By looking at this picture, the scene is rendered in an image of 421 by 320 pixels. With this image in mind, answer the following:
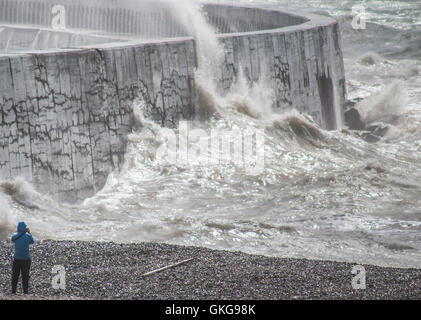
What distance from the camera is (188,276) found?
648 cm

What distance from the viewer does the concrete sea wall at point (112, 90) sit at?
922 centimetres

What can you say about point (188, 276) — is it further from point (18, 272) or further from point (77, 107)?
point (77, 107)

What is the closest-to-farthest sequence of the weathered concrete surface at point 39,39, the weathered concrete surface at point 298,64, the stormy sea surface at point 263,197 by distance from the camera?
1. the stormy sea surface at point 263,197
2. the weathered concrete surface at point 298,64
3. the weathered concrete surface at point 39,39

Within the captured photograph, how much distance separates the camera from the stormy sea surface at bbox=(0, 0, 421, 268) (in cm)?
821

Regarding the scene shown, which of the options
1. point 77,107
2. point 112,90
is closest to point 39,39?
point 112,90

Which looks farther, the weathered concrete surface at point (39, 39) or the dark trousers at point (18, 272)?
the weathered concrete surface at point (39, 39)

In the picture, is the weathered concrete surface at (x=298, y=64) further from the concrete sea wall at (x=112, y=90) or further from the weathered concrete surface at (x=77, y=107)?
the weathered concrete surface at (x=77, y=107)

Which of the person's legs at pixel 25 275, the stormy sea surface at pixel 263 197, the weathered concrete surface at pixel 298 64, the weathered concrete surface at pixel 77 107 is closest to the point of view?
the person's legs at pixel 25 275

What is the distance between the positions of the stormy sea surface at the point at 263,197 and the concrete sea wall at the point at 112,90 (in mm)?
222

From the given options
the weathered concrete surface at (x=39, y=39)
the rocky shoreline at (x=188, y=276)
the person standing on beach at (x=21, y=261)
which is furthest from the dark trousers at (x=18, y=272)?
the weathered concrete surface at (x=39, y=39)

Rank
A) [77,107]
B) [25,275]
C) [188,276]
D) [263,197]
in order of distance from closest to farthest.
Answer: [25,275], [188,276], [77,107], [263,197]

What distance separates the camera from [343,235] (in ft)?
27.8

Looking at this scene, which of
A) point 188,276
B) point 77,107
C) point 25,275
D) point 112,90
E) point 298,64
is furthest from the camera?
point 298,64

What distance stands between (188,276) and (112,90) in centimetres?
436
